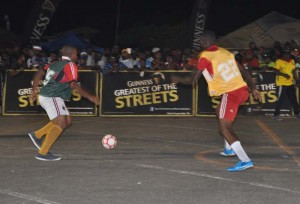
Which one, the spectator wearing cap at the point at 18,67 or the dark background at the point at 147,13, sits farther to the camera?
the dark background at the point at 147,13

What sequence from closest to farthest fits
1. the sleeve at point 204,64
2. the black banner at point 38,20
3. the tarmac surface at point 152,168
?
the tarmac surface at point 152,168
the sleeve at point 204,64
the black banner at point 38,20

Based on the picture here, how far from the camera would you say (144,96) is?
56.7 ft

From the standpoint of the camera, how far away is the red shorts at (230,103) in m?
9.56

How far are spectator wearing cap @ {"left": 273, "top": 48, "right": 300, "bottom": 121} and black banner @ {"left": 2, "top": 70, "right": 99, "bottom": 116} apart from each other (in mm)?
4414

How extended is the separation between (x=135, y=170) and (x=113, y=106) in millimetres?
8040

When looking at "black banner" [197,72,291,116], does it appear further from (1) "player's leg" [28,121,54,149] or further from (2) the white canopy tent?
(2) the white canopy tent

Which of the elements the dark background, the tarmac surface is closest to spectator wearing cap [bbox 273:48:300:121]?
the tarmac surface

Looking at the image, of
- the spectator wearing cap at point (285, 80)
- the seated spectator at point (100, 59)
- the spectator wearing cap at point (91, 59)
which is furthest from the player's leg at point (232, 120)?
the spectator wearing cap at point (91, 59)

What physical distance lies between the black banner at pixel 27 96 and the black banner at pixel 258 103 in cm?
260

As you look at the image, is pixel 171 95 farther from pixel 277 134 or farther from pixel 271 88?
pixel 277 134

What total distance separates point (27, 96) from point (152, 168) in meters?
8.48

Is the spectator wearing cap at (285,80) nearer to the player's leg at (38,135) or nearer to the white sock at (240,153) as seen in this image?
the white sock at (240,153)

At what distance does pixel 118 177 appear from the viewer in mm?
8805

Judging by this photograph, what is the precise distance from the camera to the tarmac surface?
770 centimetres
